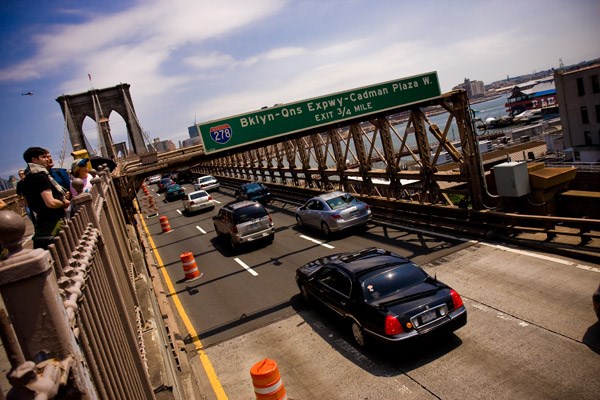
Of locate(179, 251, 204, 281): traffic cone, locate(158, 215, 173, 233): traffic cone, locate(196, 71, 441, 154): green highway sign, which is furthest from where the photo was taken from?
locate(158, 215, 173, 233): traffic cone

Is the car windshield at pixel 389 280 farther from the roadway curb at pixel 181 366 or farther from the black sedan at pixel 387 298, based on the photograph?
the roadway curb at pixel 181 366

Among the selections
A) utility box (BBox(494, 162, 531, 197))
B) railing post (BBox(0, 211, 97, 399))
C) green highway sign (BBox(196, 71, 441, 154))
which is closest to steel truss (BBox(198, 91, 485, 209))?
green highway sign (BBox(196, 71, 441, 154))

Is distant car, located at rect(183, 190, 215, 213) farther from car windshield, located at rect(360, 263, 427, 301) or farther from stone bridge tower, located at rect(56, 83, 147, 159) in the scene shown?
stone bridge tower, located at rect(56, 83, 147, 159)

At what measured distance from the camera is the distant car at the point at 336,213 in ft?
53.2

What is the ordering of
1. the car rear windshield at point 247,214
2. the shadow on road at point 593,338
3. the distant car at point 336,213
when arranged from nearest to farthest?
the shadow on road at point 593,338
the distant car at point 336,213
the car rear windshield at point 247,214

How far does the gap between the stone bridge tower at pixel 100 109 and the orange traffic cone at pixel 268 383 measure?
2911 inches

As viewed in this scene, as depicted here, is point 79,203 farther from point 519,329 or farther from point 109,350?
point 519,329

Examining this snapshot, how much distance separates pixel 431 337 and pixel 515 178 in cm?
760

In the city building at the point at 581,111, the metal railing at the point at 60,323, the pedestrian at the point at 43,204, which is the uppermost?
the pedestrian at the point at 43,204

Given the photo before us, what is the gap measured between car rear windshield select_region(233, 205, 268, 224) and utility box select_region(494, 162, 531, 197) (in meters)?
9.08

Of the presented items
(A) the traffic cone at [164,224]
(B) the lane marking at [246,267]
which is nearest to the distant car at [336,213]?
(B) the lane marking at [246,267]

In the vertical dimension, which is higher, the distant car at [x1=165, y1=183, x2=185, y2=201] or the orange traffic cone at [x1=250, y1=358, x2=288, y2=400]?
the distant car at [x1=165, y1=183, x2=185, y2=201]

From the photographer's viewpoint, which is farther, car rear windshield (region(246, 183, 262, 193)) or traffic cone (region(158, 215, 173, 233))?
car rear windshield (region(246, 183, 262, 193))

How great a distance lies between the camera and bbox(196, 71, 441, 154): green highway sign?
14562mm
